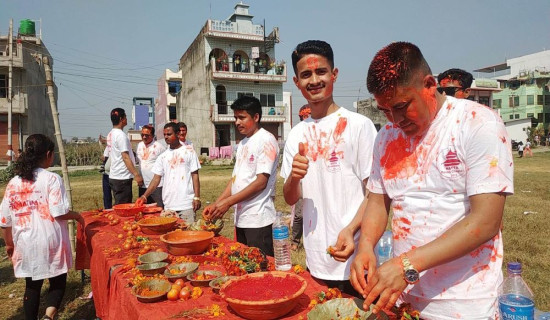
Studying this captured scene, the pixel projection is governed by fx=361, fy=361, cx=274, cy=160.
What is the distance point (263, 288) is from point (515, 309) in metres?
1.16

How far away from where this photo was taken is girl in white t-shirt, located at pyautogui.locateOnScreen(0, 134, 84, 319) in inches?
145

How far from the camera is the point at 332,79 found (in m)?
2.55

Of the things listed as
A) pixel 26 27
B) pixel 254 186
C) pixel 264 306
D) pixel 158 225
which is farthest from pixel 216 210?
pixel 26 27

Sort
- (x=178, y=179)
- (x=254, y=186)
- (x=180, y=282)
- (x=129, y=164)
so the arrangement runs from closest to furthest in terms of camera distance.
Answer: (x=180, y=282) → (x=254, y=186) → (x=178, y=179) → (x=129, y=164)

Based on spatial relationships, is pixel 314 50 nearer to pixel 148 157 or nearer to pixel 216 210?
pixel 216 210

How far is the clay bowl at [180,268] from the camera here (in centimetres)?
239

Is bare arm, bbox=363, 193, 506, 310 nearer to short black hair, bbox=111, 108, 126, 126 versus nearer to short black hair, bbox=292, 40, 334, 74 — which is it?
short black hair, bbox=292, 40, 334, 74

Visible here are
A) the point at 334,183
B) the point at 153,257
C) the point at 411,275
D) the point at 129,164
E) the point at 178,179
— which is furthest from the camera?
the point at 129,164

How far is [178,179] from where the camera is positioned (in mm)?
5207

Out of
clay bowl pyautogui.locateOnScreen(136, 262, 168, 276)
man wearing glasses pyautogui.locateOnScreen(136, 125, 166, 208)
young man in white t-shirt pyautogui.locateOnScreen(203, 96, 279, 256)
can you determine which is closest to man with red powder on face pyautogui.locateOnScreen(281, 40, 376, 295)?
clay bowl pyautogui.locateOnScreen(136, 262, 168, 276)

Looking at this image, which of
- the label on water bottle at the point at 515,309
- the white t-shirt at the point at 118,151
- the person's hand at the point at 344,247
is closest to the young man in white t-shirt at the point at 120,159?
the white t-shirt at the point at 118,151

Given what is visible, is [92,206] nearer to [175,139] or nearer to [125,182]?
[125,182]

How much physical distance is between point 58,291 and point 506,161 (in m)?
4.38

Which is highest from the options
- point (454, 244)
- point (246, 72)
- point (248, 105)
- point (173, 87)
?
point (173, 87)
